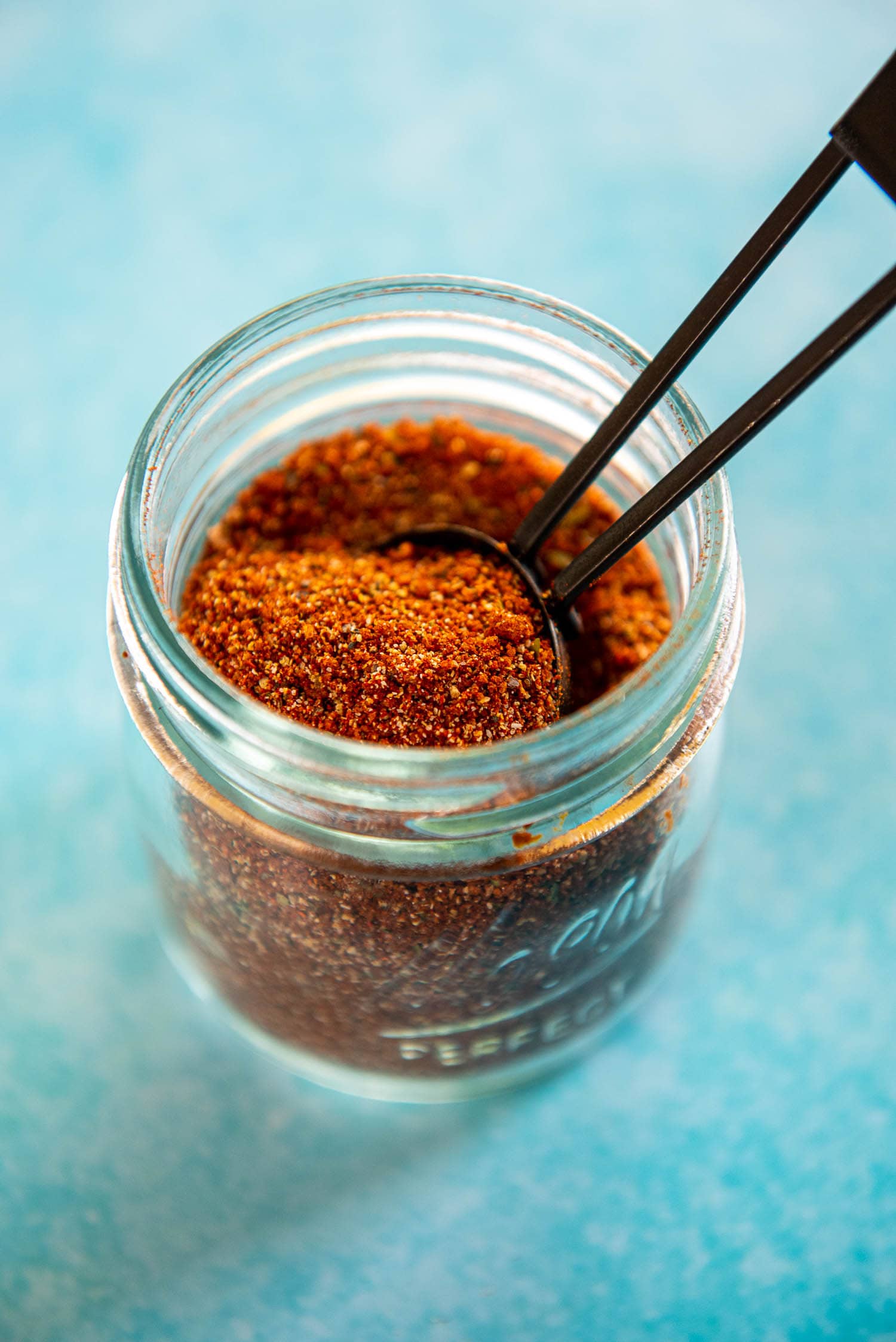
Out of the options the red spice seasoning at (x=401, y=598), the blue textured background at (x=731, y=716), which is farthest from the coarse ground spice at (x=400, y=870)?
Result: the blue textured background at (x=731, y=716)

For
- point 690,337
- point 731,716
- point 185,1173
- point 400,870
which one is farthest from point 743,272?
point 185,1173

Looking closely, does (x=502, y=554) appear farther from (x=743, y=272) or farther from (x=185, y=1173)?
(x=185, y=1173)

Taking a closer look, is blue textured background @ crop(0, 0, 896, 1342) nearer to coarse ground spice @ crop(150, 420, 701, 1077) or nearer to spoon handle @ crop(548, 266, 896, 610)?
coarse ground spice @ crop(150, 420, 701, 1077)

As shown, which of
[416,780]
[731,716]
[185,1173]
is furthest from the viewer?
[731,716]

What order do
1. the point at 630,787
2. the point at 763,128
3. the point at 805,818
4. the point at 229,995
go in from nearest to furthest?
the point at 630,787 < the point at 229,995 < the point at 805,818 < the point at 763,128

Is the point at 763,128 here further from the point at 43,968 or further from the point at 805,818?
the point at 43,968

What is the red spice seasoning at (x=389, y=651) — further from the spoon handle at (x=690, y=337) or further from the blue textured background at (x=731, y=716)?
the blue textured background at (x=731, y=716)

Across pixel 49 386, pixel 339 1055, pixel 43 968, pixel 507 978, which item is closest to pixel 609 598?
pixel 507 978
